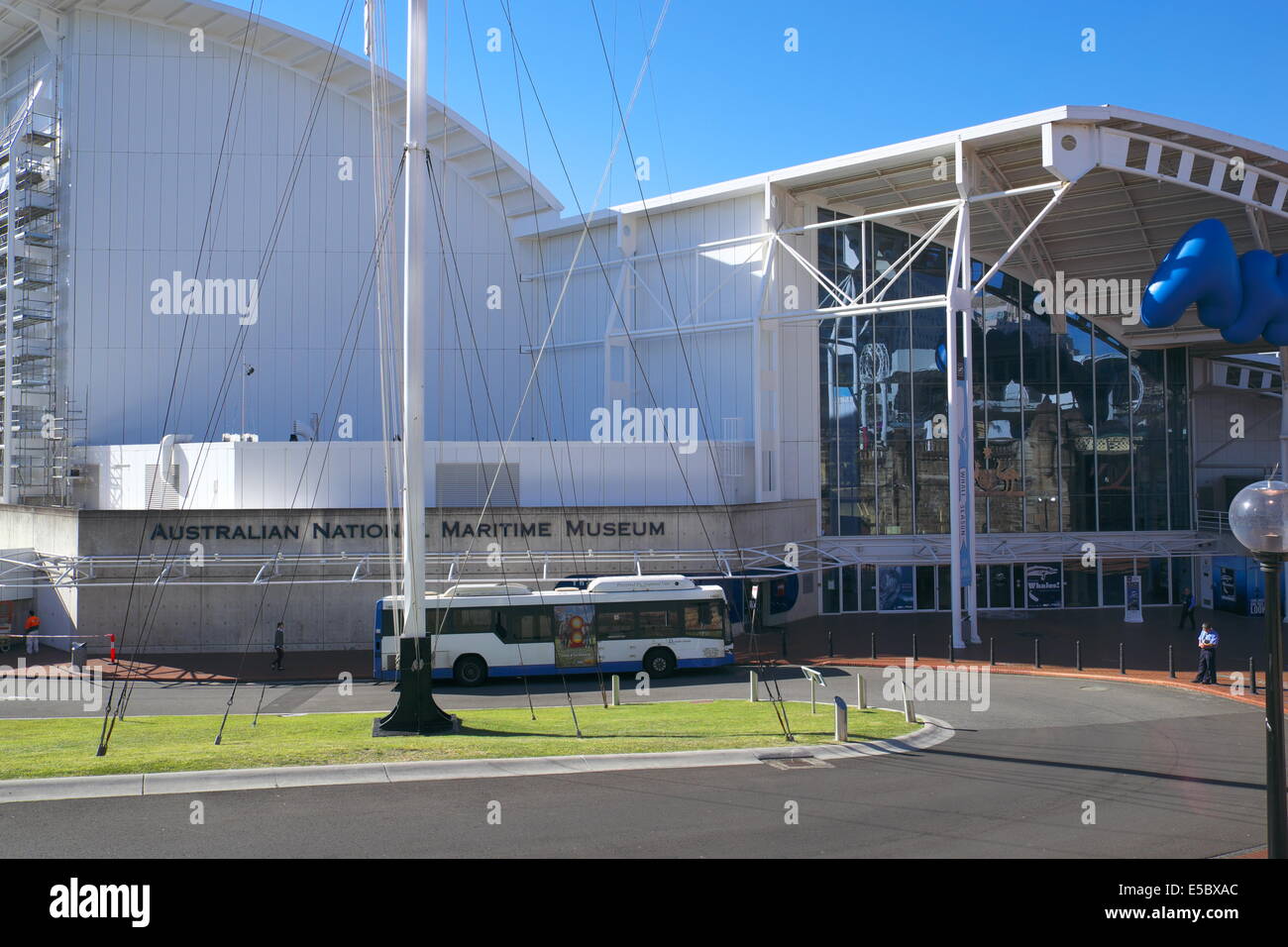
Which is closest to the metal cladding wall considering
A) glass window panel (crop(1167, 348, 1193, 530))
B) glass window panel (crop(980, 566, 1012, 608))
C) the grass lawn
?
glass window panel (crop(980, 566, 1012, 608))

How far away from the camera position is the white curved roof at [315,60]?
35.9 metres

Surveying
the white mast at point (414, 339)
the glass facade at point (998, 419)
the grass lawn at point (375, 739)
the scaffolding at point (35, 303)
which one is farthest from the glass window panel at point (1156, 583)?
the scaffolding at point (35, 303)

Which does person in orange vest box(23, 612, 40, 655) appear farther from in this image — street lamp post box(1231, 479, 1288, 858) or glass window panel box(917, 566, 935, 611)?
street lamp post box(1231, 479, 1288, 858)

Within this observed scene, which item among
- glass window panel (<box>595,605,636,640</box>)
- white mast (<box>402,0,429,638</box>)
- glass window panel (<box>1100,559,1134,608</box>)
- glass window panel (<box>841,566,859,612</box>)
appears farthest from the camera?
glass window panel (<box>1100,559,1134,608</box>)

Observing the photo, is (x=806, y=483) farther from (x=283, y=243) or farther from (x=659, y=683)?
(x=283, y=243)

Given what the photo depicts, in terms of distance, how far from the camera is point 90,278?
119 ft

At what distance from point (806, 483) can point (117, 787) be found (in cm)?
2627

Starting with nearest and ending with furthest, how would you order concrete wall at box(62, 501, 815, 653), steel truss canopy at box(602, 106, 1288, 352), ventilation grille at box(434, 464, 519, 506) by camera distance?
steel truss canopy at box(602, 106, 1288, 352), concrete wall at box(62, 501, 815, 653), ventilation grille at box(434, 464, 519, 506)

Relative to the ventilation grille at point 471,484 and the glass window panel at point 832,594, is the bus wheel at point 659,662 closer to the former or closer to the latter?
the ventilation grille at point 471,484

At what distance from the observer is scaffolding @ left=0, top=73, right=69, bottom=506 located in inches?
1409

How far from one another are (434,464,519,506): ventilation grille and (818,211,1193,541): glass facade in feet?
38.6

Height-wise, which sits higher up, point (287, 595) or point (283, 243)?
point (283, 243)

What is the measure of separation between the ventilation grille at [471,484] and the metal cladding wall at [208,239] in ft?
22.7
